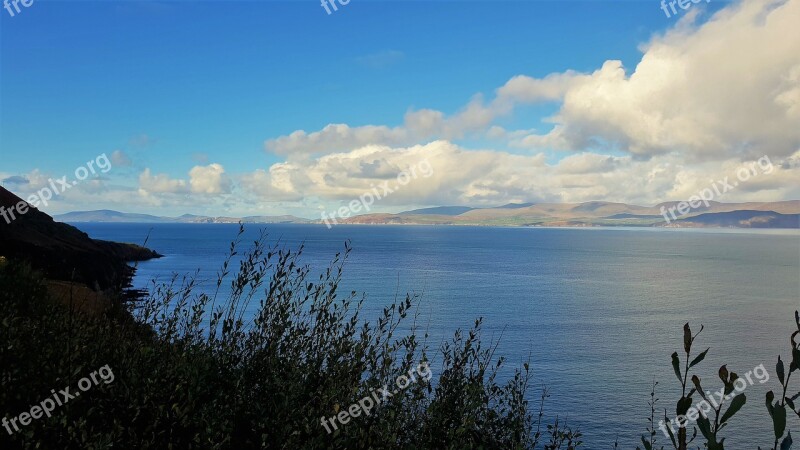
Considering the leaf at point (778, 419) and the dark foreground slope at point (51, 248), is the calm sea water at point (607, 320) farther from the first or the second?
the dark foreground slope at point (51, 248)

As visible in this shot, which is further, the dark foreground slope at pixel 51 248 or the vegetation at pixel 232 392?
the dark foreground slope at pixel 51 248

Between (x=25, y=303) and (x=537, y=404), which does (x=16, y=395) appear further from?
(x=537, y=404)

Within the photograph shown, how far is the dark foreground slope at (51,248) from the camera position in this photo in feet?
94.0

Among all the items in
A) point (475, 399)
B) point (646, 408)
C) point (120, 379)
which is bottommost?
point (646, 408)

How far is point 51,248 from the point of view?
38.2 metres

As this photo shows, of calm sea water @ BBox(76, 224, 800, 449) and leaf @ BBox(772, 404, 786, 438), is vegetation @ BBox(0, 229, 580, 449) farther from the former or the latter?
leaf @ BBox(772, 404, 786, 438)

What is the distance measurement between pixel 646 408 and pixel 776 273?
98.2 meters

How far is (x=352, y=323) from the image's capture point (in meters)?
7.46

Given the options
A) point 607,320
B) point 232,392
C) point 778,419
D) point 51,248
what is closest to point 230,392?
point 232,392

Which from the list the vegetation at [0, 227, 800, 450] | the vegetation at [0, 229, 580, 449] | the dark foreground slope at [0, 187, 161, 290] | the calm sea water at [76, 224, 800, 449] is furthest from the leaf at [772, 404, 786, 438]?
the dark foreground slope at [0, 187, 161, 290]

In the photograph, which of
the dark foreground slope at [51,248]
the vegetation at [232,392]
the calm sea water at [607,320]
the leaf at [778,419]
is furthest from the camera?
the calm sea water at [607,320]

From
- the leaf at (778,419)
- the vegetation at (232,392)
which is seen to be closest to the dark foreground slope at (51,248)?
the vegetation at (232,392)

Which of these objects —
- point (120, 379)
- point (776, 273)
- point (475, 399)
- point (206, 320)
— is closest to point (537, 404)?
point (206, 320)

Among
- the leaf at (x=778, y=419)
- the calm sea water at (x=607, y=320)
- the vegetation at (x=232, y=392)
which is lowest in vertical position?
the calm sea water at (x=607, y=320)
